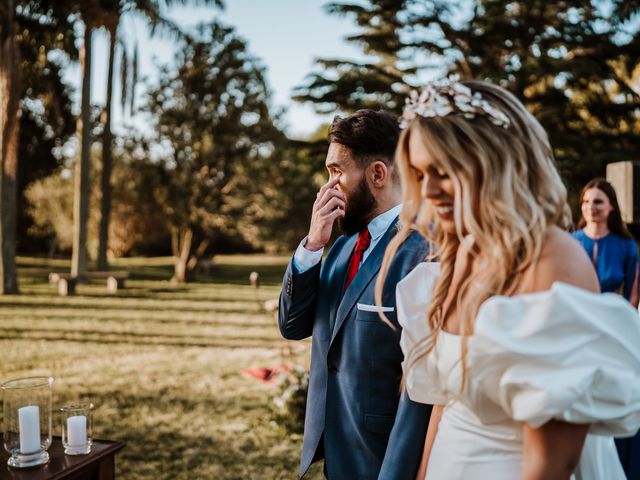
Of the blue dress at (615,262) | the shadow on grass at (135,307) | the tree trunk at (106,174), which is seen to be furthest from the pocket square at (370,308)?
the tree trunk at (106,174)

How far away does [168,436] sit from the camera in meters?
5.41

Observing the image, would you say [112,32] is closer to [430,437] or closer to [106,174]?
[106,174]

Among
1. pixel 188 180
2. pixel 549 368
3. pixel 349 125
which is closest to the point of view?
pixel 549 368

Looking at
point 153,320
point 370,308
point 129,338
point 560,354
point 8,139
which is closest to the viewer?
point 560,354

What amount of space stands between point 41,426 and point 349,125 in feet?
5.83

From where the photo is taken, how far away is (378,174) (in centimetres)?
240

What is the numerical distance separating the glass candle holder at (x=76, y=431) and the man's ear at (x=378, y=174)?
1587 millimetres

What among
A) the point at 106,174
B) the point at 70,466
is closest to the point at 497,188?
the point at 70,466

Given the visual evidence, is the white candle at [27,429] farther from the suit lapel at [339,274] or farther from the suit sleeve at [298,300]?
the suit lapel at [339,274]

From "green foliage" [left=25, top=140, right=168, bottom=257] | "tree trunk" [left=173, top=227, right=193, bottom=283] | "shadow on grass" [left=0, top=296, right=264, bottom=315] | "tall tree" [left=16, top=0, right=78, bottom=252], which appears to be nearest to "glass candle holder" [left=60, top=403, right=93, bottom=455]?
"shadow on grass" [left=0, top=296, right=264, bottom=315]

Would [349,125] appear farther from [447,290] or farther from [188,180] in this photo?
[188,180]

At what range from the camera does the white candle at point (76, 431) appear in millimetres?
2600

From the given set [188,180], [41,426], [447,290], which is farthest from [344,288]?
[188,180]

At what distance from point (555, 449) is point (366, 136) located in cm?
139
